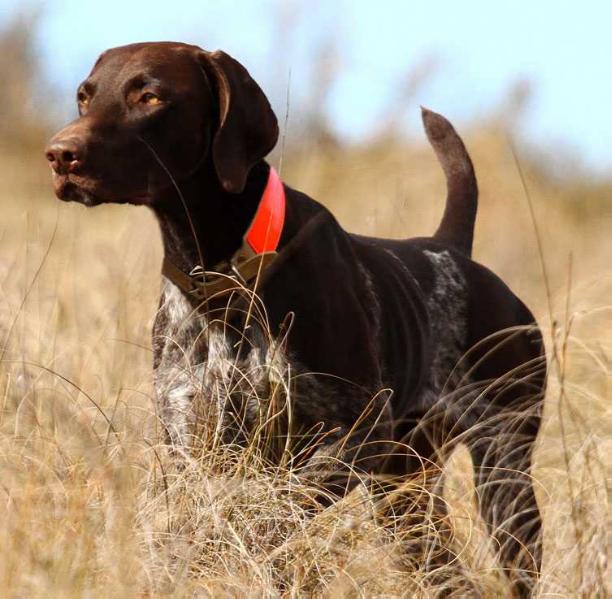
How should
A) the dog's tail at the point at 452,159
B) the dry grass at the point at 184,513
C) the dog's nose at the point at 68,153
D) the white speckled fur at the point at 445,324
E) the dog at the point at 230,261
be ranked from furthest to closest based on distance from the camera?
1. the dog's tail at the point at 452,159
2. the white speckled fur at the point at 445,324
3. the dog at the point at 230,261
4. the dog's nose at the point at 68,153
5. the dry grass at the point at 184,513

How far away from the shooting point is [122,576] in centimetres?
291

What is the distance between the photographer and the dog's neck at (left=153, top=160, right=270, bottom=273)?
160 inches

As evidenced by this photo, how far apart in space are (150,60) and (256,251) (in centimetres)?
67

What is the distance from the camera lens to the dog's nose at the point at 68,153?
148 inches

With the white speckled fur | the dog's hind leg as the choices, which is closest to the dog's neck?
the dog's hind leg

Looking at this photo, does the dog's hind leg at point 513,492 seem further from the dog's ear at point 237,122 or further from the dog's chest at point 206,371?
the dog's ear at point 237,122

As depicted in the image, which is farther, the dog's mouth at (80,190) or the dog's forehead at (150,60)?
the dog's forehead at (150,60)

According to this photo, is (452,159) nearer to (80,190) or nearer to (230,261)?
(230,261)

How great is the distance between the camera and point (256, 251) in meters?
4.01

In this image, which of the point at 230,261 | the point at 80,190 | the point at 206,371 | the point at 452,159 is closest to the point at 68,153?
the point at 80,190

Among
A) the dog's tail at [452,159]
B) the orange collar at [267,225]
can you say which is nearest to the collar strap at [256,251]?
the orange collar at [267,225]

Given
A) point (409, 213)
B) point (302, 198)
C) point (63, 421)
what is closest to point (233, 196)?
point (302, 198)

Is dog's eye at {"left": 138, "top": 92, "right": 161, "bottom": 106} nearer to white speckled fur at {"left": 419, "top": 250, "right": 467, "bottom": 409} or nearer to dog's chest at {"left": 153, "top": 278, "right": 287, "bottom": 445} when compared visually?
dog's chest at {"left": 153, "top": 278, "right": 287, "bottom": 445}

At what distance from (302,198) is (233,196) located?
280mm
